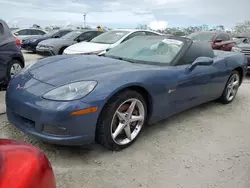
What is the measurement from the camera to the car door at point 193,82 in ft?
10.9

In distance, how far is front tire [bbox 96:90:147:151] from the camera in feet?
8.39

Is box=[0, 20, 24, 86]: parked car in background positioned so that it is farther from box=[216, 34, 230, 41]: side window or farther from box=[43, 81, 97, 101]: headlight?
box=[216, 34, 230, 41]: side window

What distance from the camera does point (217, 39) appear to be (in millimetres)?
9891

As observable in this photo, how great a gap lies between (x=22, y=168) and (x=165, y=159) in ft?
5.94

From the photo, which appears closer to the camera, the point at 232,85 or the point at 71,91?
the point at 71,91

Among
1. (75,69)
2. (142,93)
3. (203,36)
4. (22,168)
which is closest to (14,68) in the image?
(75,69)

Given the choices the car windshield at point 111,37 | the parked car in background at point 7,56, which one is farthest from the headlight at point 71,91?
the car windshield at point 111,37

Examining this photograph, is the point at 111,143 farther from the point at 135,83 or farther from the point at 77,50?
the point at 77,50

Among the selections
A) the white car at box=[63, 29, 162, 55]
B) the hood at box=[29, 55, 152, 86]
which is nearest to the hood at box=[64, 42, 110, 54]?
the white car at box=[63, 29, 162, 55]

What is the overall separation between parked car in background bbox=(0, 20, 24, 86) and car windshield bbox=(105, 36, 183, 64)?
7.43 ft

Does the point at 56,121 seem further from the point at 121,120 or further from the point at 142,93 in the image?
the point at 142,93

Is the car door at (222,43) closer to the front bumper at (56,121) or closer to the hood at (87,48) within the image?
the hood at (87,48)

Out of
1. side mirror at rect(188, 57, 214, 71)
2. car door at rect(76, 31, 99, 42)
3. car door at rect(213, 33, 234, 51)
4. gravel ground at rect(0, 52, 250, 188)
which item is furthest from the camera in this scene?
car door at rect(76, 31, 99, 42)

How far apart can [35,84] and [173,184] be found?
1.70 meters
